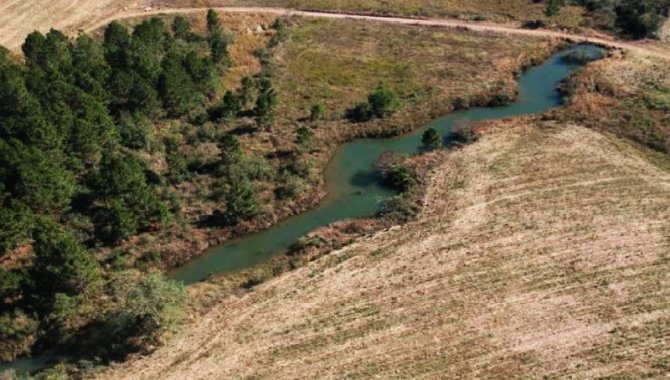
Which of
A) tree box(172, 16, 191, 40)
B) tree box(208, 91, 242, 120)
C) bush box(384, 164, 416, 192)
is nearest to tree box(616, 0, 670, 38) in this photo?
bush box(384, 164, 416, 192)

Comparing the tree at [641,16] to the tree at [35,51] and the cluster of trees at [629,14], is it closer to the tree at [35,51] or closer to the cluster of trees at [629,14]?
the cluster of trees at [629,14]

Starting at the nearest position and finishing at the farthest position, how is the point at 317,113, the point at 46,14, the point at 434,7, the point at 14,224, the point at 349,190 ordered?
1. the point at 14,224
2. the point at 349,190
3. the point at 317,113
4. the point at 46,14
5. the point at 434,7

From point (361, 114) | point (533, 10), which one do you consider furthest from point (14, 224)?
point (533, 10)

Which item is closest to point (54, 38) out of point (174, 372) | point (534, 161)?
point (174, 372)

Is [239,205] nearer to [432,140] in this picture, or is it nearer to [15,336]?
[15,336]

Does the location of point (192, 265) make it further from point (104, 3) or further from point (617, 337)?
point (104, 3)

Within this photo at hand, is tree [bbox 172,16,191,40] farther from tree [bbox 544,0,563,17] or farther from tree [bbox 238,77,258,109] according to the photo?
tree [bbox 544,0,563,17]
